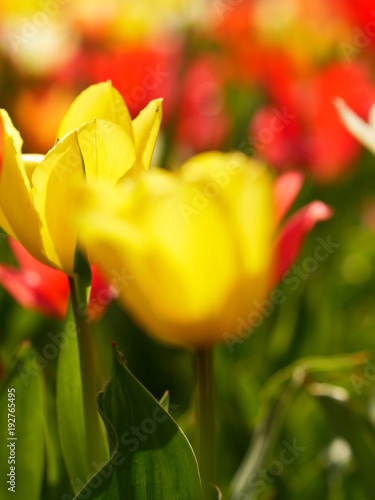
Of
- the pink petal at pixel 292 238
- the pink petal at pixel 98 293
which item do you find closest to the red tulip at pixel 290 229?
the pink petal at pixel 292 238

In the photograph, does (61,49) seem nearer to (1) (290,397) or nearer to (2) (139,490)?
(1) (290,397)

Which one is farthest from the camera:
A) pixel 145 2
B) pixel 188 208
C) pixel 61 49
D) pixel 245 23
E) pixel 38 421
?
pixel 145 2

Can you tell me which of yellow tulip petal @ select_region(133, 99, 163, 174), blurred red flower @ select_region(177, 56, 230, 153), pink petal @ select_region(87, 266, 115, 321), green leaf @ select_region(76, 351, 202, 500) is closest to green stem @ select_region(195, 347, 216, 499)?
green leaf @ select_region(76, 351, 202, 500)

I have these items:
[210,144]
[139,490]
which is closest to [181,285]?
[139,490]

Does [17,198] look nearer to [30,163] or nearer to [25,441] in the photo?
[30,163]

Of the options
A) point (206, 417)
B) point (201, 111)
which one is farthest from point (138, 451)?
point (201, 111)

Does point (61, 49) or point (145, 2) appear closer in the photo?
point (61, 49)
